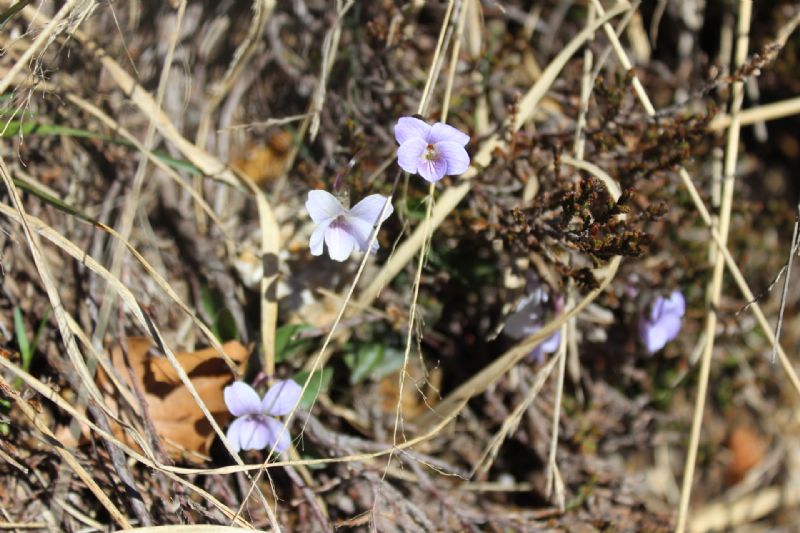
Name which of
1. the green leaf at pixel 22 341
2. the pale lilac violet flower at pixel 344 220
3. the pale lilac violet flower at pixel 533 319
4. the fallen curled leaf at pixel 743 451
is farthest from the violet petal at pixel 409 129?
the fallen curled leaf at pixel 743 451

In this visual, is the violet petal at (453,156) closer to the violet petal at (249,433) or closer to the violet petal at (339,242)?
the violet petal at (339,242)

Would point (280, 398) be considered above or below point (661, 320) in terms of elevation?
below

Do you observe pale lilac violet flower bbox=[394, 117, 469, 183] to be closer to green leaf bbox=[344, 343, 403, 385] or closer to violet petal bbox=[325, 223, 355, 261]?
violet petal bbox=[325, 223, 355, 261]

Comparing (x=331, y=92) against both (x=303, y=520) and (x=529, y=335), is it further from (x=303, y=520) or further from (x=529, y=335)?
(x=303, y=520)

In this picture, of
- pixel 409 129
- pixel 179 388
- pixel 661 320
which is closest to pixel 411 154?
pixel 409 129

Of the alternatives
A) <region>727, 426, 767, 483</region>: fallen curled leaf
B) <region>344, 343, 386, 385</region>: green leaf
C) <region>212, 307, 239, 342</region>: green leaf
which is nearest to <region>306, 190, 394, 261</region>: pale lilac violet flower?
<region>212, 307, 239, 342</region>: green leaf

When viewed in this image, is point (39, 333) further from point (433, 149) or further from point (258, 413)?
point (433, 149)
